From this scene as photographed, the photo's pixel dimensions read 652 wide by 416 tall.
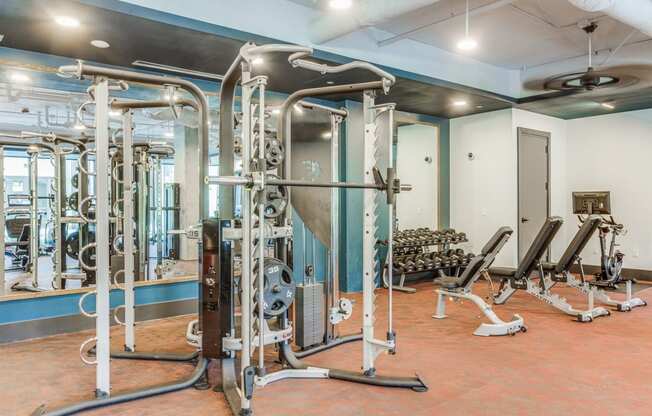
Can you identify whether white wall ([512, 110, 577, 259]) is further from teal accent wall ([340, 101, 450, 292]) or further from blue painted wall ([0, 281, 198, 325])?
blue painted wall ([0, 281, 198, 325])

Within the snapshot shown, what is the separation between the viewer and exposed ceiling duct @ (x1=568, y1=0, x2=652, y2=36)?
3398 millimetres

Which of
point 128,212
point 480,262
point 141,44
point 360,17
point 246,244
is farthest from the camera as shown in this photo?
point 480,262

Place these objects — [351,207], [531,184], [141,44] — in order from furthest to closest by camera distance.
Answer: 1. [531,184]
2. [351,207]
3. [141,44]

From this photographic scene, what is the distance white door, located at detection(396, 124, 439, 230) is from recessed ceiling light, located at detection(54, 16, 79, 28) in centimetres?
571

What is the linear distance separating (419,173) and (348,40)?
155 inches

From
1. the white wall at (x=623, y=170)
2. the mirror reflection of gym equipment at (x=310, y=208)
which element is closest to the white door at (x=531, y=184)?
the mirror reflection of gym equipment at (x=310, y=208)

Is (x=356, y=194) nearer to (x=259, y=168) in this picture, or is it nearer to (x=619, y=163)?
(x=259, y=168)

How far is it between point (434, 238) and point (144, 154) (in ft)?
13.2

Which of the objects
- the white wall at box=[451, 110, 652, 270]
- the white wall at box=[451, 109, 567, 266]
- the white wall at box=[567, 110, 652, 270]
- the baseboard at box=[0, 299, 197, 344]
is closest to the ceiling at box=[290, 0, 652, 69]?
the white wall at box=[451, 109, 567, 266]

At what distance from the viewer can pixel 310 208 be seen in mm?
3832

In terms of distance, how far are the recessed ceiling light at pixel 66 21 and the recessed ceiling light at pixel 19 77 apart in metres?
0.99

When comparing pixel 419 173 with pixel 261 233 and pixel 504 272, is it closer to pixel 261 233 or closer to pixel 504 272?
pixel 504 272

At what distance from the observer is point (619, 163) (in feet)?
24.9

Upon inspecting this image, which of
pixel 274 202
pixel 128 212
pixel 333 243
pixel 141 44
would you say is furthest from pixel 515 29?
pixel 128 212
